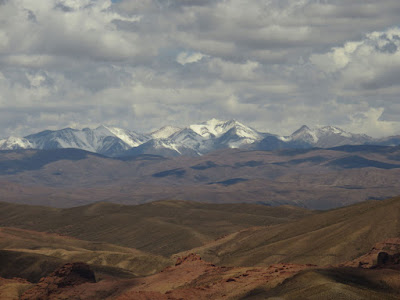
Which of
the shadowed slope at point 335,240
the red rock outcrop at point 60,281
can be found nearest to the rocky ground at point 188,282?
the red rock outcrop at point 60,281

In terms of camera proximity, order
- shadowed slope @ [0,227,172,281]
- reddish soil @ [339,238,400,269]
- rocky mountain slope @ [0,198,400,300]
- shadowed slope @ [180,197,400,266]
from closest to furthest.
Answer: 1. rocky mountain slope @ [0,198,400,300]
2. reddish soil @ [339,238,400,269]
3. shadowed slope @ [180,197,400,266]
4. shadowed slope @ [0,227,172,281]

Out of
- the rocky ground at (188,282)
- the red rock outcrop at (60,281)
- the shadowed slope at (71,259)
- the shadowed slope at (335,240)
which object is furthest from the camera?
the shadowed slope at (71,259)

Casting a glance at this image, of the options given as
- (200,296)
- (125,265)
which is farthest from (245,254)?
(200,296)

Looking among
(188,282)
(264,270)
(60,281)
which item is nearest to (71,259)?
(60,281)

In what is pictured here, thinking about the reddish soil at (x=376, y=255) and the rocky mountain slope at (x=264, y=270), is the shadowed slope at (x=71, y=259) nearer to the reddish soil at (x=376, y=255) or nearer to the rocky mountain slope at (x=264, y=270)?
the rocky mountain slope at (x=264, y=270)

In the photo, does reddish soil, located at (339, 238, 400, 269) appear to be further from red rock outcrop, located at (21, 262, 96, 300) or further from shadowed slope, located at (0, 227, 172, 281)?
shadowed slope, located at (0, 227, 172, 281)

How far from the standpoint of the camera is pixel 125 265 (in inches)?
6850

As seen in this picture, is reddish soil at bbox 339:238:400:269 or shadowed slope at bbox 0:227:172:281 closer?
reddish soil at bbox 339:238:400:269

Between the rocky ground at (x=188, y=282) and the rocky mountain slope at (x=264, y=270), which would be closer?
the rocky mountain slope at (x=264, y=270)

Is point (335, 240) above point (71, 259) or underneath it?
above

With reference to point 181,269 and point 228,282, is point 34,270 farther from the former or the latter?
point 228,282

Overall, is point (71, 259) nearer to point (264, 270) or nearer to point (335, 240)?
point (335, 240)

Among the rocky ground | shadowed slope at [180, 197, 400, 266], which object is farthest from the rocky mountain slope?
the rocky ground

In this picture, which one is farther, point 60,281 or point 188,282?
point 60,281
